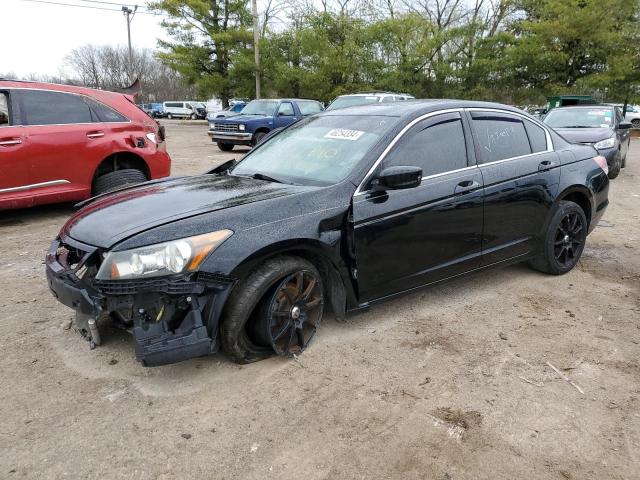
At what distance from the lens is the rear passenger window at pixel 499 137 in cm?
400

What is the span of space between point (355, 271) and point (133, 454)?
1.61m

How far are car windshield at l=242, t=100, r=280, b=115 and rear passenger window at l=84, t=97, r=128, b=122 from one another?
9.01m

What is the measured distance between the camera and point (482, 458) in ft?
7.70

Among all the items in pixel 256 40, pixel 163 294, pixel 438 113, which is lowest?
pixel 163 294

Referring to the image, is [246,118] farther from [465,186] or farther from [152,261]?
[152,261]

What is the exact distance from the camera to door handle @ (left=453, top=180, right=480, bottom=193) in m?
3.71

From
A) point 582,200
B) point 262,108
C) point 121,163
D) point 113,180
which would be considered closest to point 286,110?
point 262,108

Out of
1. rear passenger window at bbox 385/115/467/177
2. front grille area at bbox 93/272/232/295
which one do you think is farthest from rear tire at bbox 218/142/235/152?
front grille area at bbox 93/272/232/295

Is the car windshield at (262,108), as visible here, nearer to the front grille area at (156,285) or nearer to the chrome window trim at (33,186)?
the chrome window trim at (33,186)

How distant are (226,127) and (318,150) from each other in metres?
12.3

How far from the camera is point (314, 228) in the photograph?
3053mm

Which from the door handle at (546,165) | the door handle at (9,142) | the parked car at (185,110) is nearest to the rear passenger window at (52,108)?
the door handle at (9,142)

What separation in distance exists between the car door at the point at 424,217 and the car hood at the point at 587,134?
252 inches

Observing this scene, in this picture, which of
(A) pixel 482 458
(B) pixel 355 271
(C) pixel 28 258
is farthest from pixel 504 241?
(C) pixel 28 258
